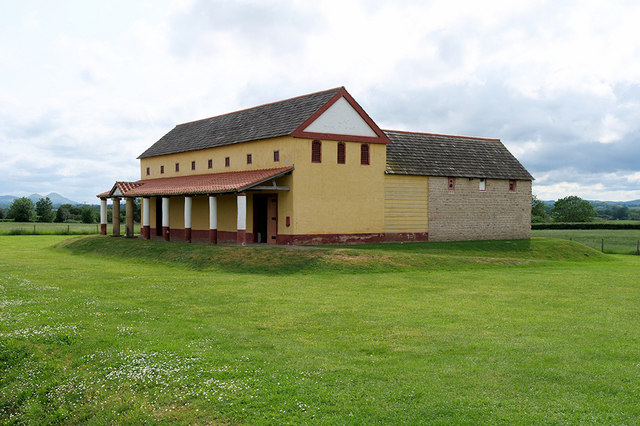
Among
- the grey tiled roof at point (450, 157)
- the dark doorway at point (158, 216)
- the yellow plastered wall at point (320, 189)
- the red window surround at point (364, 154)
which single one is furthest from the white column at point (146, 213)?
the grey tiled roof at point (450, 157)

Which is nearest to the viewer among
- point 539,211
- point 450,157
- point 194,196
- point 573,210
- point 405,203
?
point 405,203

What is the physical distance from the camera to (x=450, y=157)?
36656mm

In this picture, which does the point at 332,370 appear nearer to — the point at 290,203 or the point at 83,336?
the point at 83,336

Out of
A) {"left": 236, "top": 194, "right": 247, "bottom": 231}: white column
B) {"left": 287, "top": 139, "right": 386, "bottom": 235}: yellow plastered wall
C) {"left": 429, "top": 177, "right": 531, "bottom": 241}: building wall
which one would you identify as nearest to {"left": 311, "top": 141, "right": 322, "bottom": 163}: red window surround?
{"left": 287, "top": 139, "right": 386, "bottom": 235}: yellow plastered wall

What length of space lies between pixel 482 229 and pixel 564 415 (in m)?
30.0

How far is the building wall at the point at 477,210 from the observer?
3459 centimetres

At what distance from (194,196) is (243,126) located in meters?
5.49

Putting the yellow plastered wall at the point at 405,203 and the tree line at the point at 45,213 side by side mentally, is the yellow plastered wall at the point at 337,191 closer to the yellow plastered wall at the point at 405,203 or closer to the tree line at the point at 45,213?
the yellow plastered wall at the point at 405,203

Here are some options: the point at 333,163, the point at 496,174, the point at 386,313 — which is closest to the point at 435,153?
the point at 496,174

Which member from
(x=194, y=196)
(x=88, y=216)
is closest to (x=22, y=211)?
(x=88, y=216)

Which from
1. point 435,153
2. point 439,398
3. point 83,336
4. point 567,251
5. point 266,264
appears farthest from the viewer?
point 435,153

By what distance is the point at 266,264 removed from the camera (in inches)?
925

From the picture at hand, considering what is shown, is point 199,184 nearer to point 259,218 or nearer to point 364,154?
point 259,218

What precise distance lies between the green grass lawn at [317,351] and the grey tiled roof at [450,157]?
15.2 meters
